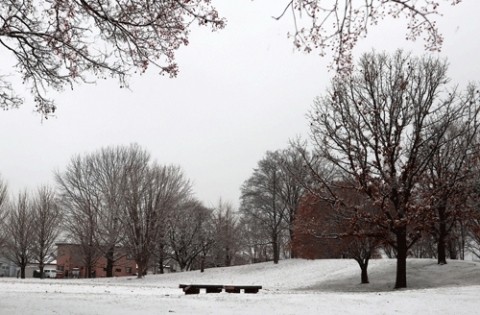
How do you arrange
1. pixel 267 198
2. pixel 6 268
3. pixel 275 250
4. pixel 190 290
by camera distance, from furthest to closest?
pixel 6 268 → pixel 267 198 → pixel 275 250 → pixel 190 290

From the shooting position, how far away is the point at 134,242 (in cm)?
3625

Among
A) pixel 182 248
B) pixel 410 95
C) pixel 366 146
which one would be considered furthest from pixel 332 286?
pixel 182 248

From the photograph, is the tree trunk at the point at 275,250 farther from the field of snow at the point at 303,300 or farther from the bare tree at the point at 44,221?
Result: the bare tree at the point at 44,221

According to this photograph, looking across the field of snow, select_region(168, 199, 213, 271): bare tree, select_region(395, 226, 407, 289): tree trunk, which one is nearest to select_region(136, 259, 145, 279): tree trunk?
select_region(168, 199, 213, 271): bare tree

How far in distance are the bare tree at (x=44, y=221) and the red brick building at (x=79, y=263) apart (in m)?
3.02

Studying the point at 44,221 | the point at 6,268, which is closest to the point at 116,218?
the point at 44,221

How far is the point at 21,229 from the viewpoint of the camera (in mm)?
43781

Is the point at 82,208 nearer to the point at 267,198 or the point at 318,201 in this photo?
the point at 267,198

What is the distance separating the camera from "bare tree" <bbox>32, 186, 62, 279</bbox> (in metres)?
44.7

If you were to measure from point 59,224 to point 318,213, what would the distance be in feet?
103

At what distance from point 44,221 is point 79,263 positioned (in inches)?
510

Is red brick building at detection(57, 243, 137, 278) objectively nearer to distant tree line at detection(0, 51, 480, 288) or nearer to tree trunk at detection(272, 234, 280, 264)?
distant tree line at detection(0, 51, 480, 288)

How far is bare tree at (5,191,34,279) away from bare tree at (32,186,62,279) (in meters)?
0.47

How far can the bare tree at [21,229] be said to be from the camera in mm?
43750
